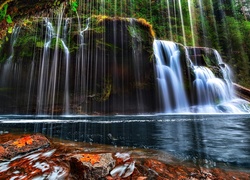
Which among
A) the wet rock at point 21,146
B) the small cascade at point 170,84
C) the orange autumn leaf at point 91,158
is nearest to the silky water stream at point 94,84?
the small cascade at point 170,84

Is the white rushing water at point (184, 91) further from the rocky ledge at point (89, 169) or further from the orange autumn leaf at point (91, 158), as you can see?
the orange autumn leaf at point (91, 158)

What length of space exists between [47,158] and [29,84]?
13.7 metres

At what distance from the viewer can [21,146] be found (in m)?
3.26

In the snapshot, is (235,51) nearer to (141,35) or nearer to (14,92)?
(141,35)

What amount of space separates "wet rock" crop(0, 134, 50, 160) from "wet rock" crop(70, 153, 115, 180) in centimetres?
139

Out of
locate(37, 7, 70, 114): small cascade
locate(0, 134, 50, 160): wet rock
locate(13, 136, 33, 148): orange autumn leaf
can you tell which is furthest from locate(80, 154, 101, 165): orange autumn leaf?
locate(37, 7, 70, 114): small cascade

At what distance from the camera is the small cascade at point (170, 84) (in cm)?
1498

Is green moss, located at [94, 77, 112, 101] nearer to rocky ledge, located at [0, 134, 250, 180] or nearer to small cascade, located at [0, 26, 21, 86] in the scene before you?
small cascade, located at [0, 26, 21, 86]

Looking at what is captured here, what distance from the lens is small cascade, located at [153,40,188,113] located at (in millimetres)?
14977

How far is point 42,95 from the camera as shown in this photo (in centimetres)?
1440

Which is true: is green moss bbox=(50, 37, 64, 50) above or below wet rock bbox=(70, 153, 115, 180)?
above

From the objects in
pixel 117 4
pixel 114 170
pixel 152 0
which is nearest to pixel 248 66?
pixel 152 0

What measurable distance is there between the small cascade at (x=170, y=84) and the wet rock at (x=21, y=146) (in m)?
12.3

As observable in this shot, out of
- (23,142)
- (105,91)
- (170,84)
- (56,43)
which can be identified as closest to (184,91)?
(170,84)
